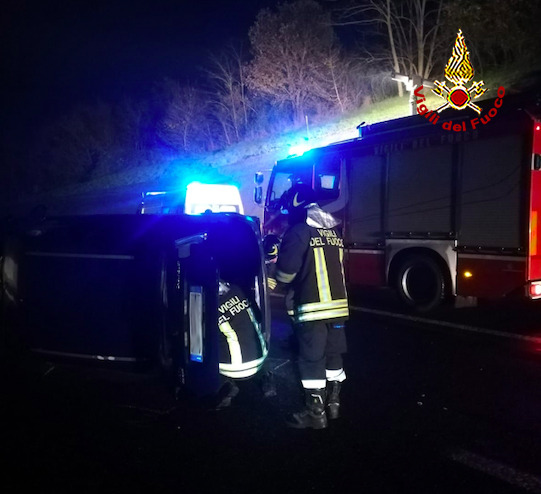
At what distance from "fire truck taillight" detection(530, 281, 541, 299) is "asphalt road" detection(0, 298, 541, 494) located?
5.29 ft

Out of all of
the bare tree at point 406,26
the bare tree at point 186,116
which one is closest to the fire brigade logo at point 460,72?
the bare tree at point 406,26

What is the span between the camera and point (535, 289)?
6.80 meters

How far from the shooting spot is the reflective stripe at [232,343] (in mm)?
4121

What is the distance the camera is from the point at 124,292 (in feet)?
12.2

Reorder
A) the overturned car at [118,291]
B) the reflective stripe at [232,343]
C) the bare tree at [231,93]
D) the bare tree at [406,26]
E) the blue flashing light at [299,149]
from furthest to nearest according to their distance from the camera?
1. the bare tree at [231,93]
2. the bare tree at [406,26]
3. the blue flashing light at [299,149]
4. the reflective stripe at [232,343]
5. the overturned car at [118,291]

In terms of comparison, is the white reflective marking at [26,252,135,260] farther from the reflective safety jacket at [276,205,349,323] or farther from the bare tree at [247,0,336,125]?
the bare tree at [247,0,336,125]

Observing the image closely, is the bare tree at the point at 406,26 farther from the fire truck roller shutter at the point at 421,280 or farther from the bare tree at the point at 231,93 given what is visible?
the fire truck roller shutter at the point at 421,280

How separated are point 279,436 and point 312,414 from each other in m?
0.28

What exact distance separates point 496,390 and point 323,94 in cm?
2592

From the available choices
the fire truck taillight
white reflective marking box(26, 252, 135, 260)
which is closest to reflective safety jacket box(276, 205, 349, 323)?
white reflective marking box(26, 252, 135, 260)

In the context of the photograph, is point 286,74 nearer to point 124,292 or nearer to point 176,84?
point 176,84

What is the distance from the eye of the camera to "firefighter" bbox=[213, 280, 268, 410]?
4133mm

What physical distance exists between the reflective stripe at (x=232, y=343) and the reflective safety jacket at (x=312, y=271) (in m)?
0.50

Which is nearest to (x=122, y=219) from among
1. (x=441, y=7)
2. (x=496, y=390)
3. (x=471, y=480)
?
(x=471, y=480)
